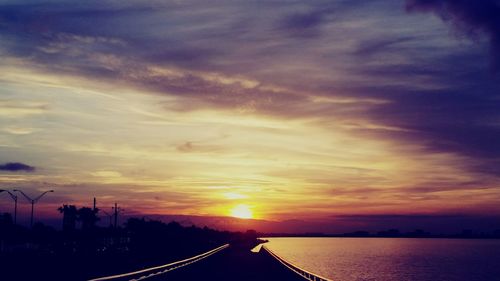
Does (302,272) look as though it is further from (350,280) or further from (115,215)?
(115,215)

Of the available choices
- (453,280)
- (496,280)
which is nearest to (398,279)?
(453,280)

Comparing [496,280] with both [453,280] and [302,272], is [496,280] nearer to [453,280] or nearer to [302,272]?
[453,280]

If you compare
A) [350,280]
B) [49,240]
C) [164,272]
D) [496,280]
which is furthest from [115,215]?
[164,272]

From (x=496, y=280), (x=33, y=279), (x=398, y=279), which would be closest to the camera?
(x=33, y=279)

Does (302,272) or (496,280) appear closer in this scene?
(302,272)

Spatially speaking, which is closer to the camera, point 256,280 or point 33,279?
point 33,279

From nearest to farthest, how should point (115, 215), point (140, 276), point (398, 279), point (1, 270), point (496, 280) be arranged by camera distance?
1. point (140, 276)
2. point (1, 270)
3. point (398, 279)
4. point (496, 280)
5. point (115, 215)

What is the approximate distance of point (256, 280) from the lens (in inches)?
1704

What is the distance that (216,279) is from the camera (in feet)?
140

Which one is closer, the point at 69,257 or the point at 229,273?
the point at 229,273

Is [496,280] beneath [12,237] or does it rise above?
beneath

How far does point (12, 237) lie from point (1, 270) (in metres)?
67.1

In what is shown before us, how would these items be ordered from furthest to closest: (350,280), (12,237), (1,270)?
(350,280), (12,237), (1,270)

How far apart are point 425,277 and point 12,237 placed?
94.8 metres
